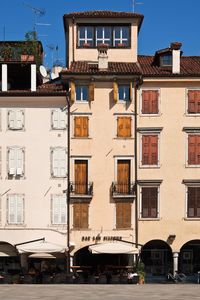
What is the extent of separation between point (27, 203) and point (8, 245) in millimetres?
2763

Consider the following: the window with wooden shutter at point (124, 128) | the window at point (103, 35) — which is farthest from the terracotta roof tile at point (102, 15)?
the window with wooden shutter at point (124, 128)

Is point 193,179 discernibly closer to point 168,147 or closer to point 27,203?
point 168,147

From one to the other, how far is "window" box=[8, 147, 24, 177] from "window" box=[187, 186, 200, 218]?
1000 cm

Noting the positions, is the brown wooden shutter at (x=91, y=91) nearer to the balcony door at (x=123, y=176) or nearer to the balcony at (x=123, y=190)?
the balcony door at (x=123, y=176)

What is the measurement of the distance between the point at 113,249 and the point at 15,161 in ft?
26.0

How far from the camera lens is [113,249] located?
42.5 metres

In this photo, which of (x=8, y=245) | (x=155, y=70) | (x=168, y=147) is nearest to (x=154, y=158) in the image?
(x=168, y=147)

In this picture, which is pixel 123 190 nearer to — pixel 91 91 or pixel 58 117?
pixel 58 117

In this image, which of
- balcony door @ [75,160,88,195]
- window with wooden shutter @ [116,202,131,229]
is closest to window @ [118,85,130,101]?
balcony door @ [75,160,88,195]

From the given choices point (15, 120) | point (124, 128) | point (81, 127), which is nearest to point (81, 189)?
point (81, 127)

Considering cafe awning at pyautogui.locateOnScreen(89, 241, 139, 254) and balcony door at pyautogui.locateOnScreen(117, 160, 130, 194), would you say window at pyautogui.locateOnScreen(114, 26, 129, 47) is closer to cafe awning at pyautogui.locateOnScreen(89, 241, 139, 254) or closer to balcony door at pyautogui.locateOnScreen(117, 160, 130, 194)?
balcony door at pyautogui.locateOnScreen(117, 160, 130, 194)

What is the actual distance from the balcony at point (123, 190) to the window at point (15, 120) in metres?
6.54

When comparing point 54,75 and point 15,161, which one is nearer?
point 15,161

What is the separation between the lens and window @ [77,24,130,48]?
1924 inches
